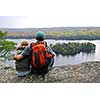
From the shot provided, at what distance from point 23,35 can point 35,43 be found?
570 mm

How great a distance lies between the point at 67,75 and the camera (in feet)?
12.0

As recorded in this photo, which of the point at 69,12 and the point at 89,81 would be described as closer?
the point at 89,81

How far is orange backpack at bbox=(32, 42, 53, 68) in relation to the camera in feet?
11.3

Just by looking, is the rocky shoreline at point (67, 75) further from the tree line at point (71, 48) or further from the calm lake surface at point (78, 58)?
the tree line at point (71, 48)

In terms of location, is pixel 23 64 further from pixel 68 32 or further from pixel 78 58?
pixel 68 32

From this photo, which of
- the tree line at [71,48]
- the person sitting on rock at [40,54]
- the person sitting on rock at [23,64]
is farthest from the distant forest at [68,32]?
the person sitting on rock at [40,54]

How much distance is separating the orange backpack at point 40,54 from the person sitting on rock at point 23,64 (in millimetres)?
120

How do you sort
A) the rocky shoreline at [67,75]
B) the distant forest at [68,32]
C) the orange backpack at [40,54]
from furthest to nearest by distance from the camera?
the distant forest at [68,32], the rocky shoreline at [67,75], the orange backpack at [40,54]

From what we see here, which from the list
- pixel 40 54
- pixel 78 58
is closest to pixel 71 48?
pixel 78 58

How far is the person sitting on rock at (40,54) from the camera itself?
3.44m

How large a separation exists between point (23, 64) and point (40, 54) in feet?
0.92
